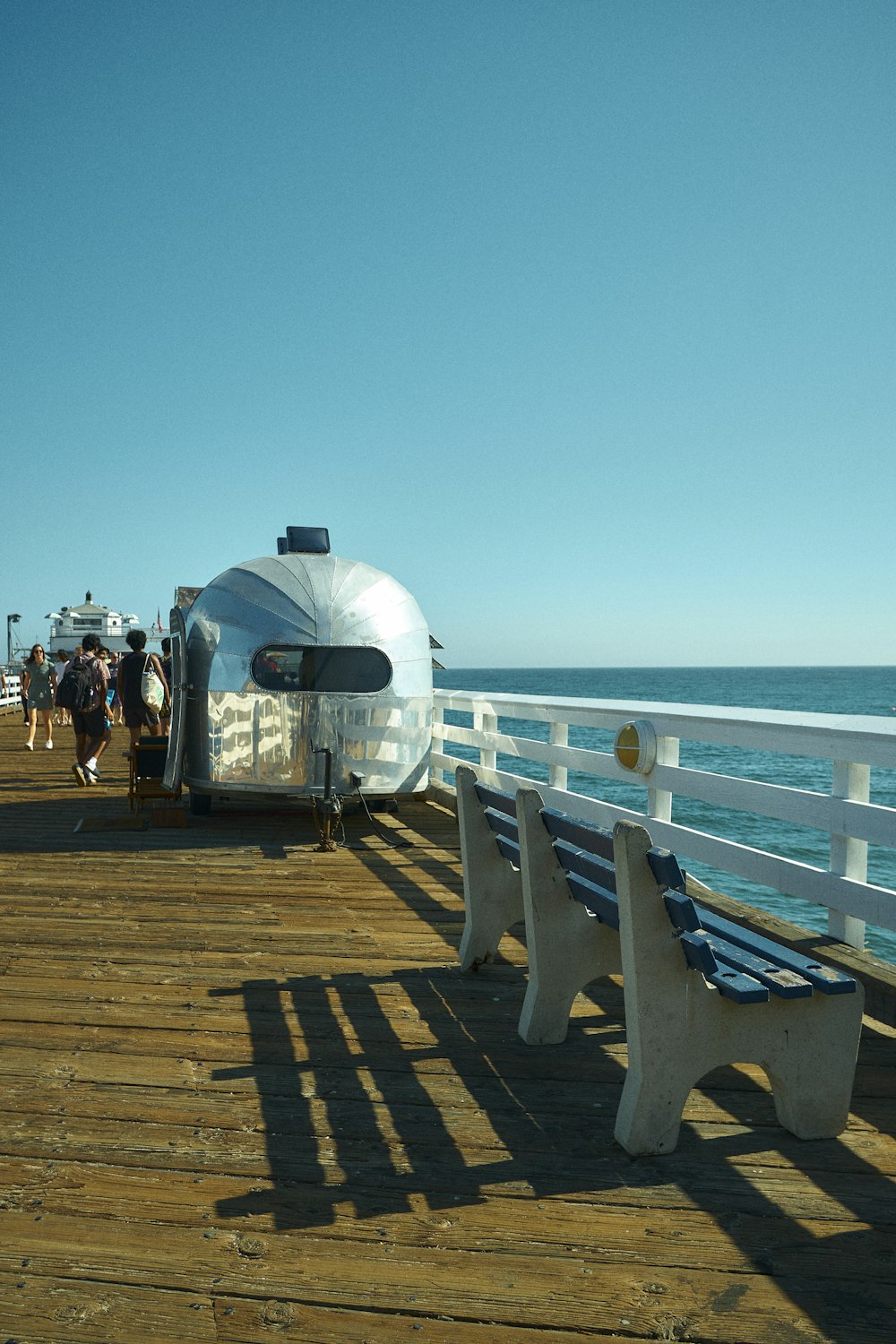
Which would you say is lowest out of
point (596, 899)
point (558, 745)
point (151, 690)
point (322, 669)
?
point (596, 899)

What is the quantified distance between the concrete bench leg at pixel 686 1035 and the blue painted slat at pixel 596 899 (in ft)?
0.88

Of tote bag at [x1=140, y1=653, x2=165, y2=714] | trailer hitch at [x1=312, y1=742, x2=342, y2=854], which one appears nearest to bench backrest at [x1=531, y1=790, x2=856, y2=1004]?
trailer hitch at [x1=312, y1=742, x2=342, y2=854]

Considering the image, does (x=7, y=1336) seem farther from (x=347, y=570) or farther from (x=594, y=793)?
(x=594, y=793)

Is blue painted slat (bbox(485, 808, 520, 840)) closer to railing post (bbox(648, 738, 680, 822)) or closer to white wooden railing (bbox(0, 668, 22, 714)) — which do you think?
railing post (bbox(648, 738, 680, 822))

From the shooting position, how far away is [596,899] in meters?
4.14

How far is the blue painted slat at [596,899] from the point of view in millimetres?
3984

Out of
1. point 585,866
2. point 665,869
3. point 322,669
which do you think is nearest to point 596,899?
point 585,866

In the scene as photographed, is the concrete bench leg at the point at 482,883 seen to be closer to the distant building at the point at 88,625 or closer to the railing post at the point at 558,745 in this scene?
the railing post at the point at 558,745

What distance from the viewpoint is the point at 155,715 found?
14148mm

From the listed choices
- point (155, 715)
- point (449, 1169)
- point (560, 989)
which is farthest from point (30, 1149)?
point (155, 715)

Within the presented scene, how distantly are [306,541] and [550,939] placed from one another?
8133 mm

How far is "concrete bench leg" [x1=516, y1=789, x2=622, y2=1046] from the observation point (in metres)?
4.57

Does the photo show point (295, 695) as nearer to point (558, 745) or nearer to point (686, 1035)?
point (558, 745)

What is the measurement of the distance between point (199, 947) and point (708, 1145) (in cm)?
352
